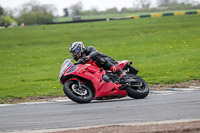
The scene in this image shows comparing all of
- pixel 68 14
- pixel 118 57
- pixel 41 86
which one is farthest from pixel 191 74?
pixel 68 14

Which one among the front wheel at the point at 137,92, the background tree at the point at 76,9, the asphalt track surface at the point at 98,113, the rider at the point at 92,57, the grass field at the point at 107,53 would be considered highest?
the rider at the point at 92,57

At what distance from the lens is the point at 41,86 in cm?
1394

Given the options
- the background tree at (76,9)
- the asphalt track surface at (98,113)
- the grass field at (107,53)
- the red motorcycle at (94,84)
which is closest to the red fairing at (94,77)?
the red motorcycle at (94,84)

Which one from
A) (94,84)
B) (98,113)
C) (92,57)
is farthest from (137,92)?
(98,113)

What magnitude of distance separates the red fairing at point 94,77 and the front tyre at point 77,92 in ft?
0.51

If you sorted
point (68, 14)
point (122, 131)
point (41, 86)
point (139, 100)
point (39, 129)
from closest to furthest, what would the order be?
point (122, 131) → point (39, 129) → point (139, 100) → point (41, 86) → point (68, 14)

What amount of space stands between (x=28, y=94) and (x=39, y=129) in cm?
611

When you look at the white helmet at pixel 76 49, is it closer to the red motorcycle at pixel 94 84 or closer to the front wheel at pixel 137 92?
the red motorcycle at pixel 94 84

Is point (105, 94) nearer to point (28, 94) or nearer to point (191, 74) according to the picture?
point (28, 94)

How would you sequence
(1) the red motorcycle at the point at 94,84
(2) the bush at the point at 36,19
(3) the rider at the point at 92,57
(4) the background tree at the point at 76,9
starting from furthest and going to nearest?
(4) the background tree at the point at 76,9, (2) the bush at the point at 36,19, (3) the rider at the point at 92,57, (1) the red motorcycle at the point at 94,84

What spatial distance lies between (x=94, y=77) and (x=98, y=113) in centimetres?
173

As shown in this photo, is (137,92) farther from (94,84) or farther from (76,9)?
(76,9)

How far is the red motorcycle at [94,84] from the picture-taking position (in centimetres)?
877

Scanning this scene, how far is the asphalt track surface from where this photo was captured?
6.52 metres
